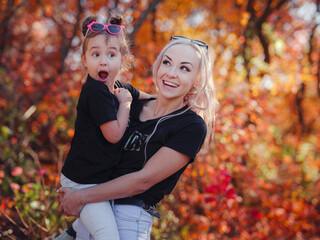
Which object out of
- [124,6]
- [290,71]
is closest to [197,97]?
[124,6]

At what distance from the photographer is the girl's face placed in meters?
2.30

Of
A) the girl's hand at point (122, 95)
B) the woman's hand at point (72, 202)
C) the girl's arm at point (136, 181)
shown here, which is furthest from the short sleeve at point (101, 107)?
the woman's hand at point (72, 202)

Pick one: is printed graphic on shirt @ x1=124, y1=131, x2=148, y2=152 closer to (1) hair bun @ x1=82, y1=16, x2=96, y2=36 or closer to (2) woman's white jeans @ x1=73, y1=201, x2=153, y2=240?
(2) woman's white jeans @ x1=73, y1=201, x2=153, y2=240

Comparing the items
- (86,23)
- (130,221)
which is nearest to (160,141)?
(130,221)

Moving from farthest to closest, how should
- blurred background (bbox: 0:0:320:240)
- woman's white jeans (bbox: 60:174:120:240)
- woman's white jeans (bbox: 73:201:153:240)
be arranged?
blurred background (bbox: 0:0:320:240) < woman's white jeans (bbox: 73:201:153:240) < woman's white jeans (bbox: 60:174:120:240)

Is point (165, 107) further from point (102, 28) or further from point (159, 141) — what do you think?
point (102, 28)

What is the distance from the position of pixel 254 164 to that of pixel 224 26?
6279 millimetres

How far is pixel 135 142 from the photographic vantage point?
2342 mm

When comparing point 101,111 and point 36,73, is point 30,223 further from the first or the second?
point 36,73

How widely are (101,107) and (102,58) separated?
1.12 feet

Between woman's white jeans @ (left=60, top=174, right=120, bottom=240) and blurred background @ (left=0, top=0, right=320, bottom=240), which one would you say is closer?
woman's white jeans @ (left=60, top=174, right=120, bottom=240)

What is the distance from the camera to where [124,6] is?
8172 mm

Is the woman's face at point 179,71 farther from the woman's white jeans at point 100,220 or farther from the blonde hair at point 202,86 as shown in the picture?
the woman's white jeans at point 100,220

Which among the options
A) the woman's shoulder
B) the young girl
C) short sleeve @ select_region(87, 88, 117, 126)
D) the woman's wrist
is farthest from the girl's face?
the woman's wrist
